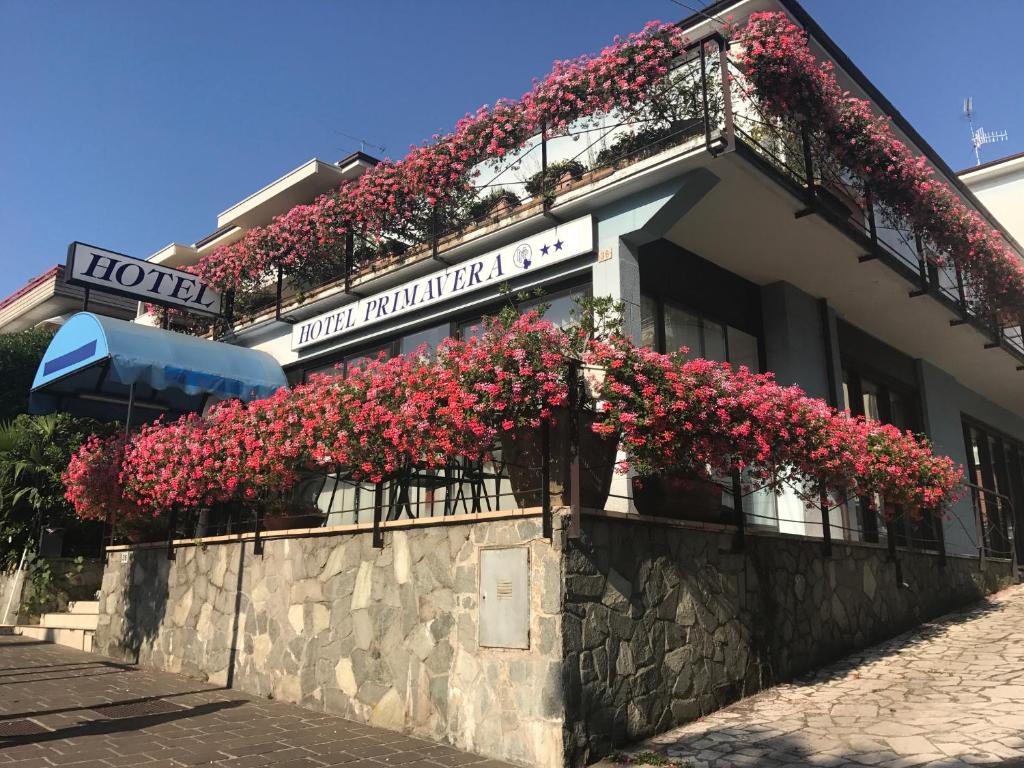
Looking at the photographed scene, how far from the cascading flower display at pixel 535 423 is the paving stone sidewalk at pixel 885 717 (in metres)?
1.70

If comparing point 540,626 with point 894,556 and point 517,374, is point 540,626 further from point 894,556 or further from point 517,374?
point 894,556

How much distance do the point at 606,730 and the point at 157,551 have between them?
714 centimetres

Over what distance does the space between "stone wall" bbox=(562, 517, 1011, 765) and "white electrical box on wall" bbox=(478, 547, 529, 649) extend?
36 centimetres

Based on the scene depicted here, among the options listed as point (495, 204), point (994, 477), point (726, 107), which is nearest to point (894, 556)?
point (726, 107)

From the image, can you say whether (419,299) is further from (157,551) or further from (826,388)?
(826,388)

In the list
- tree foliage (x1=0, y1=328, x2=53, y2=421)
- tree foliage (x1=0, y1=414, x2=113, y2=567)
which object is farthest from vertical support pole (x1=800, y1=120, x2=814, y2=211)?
tree foliage (x1=0, y1=328, x2=53, y2=421)

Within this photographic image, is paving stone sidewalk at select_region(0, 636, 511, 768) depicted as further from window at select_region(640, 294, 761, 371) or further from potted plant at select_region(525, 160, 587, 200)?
potted plant at select_region(525, 160, 587, 200)

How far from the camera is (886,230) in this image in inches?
482

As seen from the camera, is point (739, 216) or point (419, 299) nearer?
point (739, 216)

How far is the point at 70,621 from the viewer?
11.8 metres

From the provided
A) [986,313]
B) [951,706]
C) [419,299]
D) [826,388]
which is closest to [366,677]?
Answer: [951,706]

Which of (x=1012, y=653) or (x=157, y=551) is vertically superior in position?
(x=157, y=551)

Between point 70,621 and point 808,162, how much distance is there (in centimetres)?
1216

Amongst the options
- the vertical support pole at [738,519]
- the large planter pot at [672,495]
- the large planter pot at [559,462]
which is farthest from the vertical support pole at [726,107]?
the large planter pot at [559,462]
